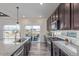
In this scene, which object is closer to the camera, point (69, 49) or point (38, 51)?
point (69, 49)

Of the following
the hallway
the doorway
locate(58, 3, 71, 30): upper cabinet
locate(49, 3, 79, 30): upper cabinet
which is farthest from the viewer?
the hallway

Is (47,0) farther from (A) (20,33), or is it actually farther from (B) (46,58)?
(A) (20,33)

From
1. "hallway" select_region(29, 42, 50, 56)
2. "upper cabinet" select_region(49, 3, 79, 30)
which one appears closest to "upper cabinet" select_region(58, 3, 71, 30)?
"upper cabinet" select_region(49, 3, 79, 30)

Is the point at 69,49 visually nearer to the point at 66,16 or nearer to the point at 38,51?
the point at 66,16

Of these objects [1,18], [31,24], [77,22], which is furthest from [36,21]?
[77,22]

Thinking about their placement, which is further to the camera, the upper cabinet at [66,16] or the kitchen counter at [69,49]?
the upper cabinet at [66,16]

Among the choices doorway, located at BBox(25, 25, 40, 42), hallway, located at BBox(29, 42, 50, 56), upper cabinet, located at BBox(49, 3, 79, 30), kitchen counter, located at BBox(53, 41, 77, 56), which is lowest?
hallway, located at BBox(29, 42, 50, 56)

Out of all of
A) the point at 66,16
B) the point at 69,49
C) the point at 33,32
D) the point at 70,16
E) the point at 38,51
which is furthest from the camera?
the point at 38,51

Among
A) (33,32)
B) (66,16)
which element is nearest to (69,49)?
(66,16)

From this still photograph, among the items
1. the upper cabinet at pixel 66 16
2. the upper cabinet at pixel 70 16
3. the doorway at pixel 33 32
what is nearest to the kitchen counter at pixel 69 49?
the upper cabinet at pixel 70 16

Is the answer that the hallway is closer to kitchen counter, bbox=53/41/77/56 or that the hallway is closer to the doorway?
the doorway

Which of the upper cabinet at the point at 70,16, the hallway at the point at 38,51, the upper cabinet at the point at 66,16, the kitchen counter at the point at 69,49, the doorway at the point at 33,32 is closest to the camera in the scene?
the kitchen counter at the point at 69,49

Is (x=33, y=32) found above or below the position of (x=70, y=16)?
below

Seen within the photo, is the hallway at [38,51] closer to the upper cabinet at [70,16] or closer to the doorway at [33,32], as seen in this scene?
the doorway at [33,32]
